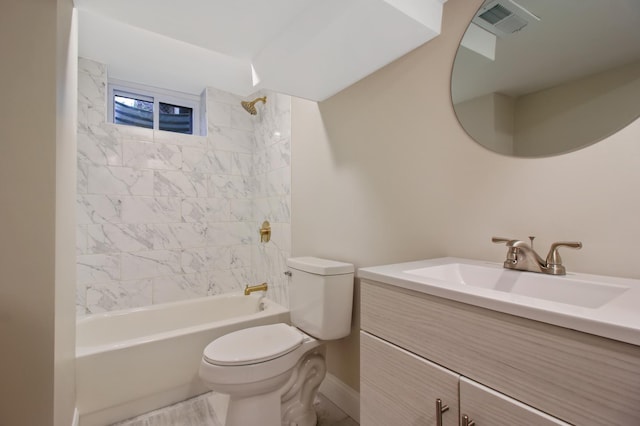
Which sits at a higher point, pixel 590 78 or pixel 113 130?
pixel 113 130

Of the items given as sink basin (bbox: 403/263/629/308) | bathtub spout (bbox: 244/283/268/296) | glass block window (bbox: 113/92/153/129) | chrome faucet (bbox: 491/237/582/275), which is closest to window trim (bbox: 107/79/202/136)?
glass block window (bbox: 113/92/153/129)

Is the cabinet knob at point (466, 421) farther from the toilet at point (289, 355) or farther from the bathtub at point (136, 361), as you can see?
the bathtub at point (136, 361)

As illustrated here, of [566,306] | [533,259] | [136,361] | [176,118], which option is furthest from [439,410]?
[176,118]

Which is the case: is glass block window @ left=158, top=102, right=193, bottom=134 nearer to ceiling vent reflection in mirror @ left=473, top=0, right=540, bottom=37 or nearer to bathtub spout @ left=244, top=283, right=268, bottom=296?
bathtub spout @ left=244, top=283, right=268, bottom=296

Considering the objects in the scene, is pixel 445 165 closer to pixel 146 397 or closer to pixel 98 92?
pixel 146 397

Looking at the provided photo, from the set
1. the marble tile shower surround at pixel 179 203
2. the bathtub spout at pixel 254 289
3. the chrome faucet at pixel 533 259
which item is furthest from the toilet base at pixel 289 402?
the chrome faucet at pixel 533 259

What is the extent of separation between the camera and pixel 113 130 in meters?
2.34

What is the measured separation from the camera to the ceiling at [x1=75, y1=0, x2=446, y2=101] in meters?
1.18

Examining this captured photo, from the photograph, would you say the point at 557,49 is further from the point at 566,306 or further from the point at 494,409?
the point at 494,409

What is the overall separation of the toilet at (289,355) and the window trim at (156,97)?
2.02 m

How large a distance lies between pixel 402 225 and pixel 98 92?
8.39 ft

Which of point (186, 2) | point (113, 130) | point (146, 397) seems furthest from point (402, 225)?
point (113, 130)

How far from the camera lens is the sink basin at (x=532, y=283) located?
2.40 feet

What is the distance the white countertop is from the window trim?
106 inches
